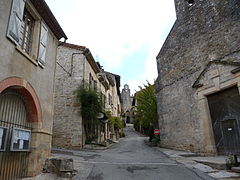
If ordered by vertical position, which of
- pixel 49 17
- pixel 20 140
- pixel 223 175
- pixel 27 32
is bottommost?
pixel 223 175

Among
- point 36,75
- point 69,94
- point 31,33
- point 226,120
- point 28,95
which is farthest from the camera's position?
point 69,94

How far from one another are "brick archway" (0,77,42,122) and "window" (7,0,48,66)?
824 millimetres

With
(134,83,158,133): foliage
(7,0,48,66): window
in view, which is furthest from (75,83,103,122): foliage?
(7,0,48,66): window

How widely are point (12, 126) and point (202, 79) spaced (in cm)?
851

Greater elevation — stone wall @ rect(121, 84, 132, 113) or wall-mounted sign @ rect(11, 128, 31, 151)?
stone wall @ rect(121, 84, 132, 113)

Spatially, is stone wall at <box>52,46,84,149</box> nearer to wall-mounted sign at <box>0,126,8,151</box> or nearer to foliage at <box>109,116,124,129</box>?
foliage at <box>109,116,124,129</box>

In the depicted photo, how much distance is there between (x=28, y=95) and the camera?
5297mm

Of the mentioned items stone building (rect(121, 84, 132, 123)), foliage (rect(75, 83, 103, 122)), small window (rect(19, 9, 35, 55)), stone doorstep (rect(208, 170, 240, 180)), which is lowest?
stone doorstep (rect(208, 170, 240, 180))

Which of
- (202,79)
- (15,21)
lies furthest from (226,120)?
(15,21)

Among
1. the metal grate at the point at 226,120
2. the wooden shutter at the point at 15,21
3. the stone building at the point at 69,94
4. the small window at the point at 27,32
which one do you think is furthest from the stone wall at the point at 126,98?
the wooden shutter at the point at 15,21

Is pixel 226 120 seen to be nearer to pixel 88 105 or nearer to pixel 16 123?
pixel 88 105

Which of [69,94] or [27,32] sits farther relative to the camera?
[69,94]

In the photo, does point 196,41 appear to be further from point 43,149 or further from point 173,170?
point 43,149

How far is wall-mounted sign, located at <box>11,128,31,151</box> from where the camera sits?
465 cm
